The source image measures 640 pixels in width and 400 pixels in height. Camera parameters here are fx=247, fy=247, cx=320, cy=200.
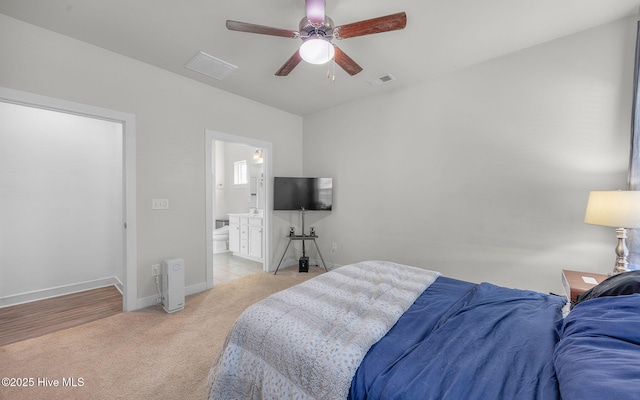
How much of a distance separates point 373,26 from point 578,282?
8.06ft

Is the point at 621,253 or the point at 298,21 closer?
the point at 621,253

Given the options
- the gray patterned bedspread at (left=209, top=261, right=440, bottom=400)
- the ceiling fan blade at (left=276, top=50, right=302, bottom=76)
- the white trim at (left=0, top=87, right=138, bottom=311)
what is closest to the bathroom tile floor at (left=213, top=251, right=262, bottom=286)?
the white trim at (left=0, top=87, right=138, bottom=311)

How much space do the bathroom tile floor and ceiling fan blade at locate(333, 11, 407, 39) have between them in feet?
11.4

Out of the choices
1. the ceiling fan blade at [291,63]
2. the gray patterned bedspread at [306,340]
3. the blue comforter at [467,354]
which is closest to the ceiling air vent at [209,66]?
the ceiling fan blade at [291,63]

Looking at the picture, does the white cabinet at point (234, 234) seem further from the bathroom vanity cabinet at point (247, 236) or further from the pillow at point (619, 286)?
the pillow at point (619, 286)

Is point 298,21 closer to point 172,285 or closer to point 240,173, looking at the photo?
point 172,285

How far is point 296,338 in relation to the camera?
3.74 feet

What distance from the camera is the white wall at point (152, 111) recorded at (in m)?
2.24

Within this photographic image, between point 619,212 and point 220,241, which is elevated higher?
point 619,212

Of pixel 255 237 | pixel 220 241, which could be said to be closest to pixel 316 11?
pixel 255 237

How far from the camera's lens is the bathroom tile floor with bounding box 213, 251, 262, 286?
12.9 ft

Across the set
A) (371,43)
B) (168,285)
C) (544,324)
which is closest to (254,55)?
(371,43)

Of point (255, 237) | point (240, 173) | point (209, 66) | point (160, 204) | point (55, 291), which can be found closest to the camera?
point (209, 66)

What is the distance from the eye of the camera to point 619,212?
1755 millimetres
